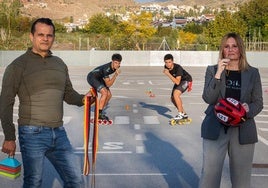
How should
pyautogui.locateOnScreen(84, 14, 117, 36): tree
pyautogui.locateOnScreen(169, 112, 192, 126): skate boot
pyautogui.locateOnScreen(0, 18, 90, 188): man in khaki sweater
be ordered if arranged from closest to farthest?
1. pyautogui.locateOnScreen(0, 18, 90, 188): man in khaki sweater
2. pyautogui.locateOnScreen(169, 112, 192, 126): skate boot
3. pyautogui.locateOnScreen(84, 14, 117, 36): tree

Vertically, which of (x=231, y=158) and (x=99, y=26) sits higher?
(x=99, y=26)

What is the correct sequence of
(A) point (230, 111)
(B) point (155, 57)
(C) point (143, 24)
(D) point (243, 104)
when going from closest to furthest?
1. (A) point (230, 111)
2. (D) point (243, 104)
3. (B) point (155, 57)
4. (C) point (143, 24)

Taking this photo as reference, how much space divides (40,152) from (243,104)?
1873mm

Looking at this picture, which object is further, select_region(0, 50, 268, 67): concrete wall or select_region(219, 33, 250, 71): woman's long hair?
select_region(0, 50, 268, 67): concrete wall

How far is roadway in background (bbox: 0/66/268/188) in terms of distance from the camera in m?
7.27

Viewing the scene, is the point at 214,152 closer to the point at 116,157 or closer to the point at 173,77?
the point at 116,157

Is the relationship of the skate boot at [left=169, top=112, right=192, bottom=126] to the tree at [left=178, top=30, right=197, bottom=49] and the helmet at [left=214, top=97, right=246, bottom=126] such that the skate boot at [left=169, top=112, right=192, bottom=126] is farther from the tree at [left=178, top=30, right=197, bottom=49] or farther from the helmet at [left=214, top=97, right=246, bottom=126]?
the tree at [left=178, top=30, right=197, bottom=49]

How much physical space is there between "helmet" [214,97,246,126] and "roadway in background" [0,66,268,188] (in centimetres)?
Answer: 171

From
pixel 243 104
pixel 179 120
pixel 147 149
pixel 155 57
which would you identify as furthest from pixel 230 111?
pixel 155 57

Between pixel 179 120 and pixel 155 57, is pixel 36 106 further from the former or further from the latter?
pixel 155 57

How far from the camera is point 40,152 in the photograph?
495cm

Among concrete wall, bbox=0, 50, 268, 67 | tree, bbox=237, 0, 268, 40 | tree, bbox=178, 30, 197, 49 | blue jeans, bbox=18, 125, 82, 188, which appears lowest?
concrete wall, bbox=0, 50, 268, 67

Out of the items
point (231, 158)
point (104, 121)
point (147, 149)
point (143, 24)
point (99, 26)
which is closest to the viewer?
point (231, 158)

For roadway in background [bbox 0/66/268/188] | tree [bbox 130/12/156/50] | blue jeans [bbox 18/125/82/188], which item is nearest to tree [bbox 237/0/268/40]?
tree [bbox 130/12/156/50]
